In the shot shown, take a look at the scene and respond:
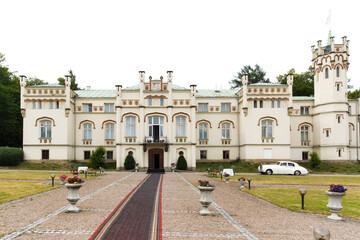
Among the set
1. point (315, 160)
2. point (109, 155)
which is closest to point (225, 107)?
point (315, 160)

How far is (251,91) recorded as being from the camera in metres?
44.2

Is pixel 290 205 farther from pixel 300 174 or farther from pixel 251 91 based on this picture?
pixel 251 91

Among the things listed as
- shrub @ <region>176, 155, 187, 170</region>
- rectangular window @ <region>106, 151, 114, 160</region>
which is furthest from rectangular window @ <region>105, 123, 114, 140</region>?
shrub @ <region>176, 155, 187, 170</region>

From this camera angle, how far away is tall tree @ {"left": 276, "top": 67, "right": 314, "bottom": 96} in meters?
61.9

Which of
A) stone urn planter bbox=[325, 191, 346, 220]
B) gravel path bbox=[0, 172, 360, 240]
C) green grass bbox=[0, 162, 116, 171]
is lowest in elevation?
green grass bbox=[0, 162, 116, 171]

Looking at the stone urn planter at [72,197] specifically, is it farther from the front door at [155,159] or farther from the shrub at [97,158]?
the front door at [155,159]

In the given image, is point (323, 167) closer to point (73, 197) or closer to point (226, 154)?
point (226, 154)

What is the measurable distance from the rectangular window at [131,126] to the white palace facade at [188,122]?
132mm

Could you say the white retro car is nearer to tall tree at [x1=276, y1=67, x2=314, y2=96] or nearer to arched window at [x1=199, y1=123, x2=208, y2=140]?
arched window at [x1=199, y1=123, x2=208, y2=140]

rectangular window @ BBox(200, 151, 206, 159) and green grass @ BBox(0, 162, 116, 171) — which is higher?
rectangular window @ BBox(200, 151, 206, 159)

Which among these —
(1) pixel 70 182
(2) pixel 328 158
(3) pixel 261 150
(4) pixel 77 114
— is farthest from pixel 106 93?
(1) pixel 70 182

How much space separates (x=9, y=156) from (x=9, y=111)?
954 cm

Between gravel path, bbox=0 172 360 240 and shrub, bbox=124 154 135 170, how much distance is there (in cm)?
2377

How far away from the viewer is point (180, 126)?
42.9 m
